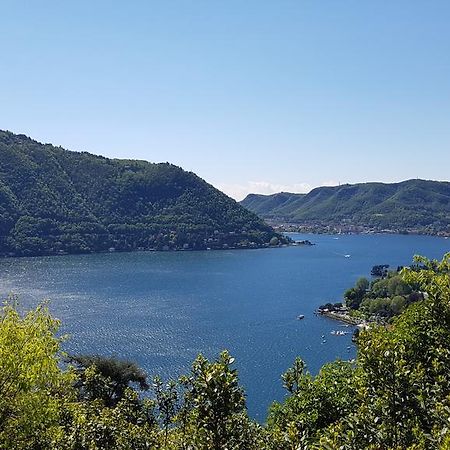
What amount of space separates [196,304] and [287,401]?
81.6 metres

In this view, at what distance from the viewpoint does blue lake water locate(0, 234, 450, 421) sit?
220ft

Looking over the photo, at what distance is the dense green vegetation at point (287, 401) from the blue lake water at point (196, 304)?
35468 mm

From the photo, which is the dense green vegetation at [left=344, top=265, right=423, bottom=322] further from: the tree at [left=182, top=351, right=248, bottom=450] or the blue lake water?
the tree at [left=182, top=351, right=248, bottom=450]

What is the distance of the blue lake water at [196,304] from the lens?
67.0m

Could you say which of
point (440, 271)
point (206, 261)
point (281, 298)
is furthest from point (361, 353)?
point (206, 261)

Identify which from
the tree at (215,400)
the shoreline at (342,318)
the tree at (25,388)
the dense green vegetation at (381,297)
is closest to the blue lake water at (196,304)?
the shoreline at (342,318)

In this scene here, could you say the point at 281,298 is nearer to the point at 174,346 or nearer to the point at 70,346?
the point at 174,346

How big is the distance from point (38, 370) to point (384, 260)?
17124 centimetres

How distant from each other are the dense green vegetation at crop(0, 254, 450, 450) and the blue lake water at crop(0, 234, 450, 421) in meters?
35.5

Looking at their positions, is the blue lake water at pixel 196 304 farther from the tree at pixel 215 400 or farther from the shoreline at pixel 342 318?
the tree at pixel 215 400

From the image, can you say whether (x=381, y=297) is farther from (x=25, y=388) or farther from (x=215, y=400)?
(x=215, y=400)

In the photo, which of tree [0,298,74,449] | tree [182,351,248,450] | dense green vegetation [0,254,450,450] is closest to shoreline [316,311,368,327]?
dense green vegetation [0,254,450,450]

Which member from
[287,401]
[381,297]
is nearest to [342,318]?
[381,297]

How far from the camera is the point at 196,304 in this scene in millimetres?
98688
